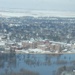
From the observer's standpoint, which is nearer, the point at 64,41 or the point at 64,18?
the point at 64,41

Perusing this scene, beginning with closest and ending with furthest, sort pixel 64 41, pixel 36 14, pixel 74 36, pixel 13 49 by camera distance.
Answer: pixel 13 49
pixel 64 41
pixel 74 36
pixel 36 14

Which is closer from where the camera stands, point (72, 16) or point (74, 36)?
point (74, 36)

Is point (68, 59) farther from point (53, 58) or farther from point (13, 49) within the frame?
point (13, 49)

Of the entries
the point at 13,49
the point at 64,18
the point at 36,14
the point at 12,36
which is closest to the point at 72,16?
the point at 64,18

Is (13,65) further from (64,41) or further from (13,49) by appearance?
(64,41)

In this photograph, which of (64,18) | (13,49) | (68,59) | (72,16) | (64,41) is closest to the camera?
(68,59)

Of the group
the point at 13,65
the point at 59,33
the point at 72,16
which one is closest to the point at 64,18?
the point at 72,16
